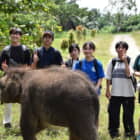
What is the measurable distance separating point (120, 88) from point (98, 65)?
65cm

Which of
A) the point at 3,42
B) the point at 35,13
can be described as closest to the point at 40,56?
the point at 3,42

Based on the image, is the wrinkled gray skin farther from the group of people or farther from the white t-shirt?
the white t-shirt

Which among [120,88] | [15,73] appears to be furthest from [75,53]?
[15,73]

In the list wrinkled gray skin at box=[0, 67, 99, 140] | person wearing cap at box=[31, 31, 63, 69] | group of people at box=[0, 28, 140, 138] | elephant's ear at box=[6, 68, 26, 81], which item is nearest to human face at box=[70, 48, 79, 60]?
group of people at box=[0, 28, 140, 138]

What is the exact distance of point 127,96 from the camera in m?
5.81

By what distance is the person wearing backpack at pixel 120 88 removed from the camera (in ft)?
18.4

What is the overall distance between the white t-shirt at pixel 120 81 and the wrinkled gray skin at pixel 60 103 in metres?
1.80

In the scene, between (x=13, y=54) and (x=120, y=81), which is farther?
(x=13, y=54)

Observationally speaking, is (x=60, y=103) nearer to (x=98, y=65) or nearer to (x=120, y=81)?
(x=98, y=65)

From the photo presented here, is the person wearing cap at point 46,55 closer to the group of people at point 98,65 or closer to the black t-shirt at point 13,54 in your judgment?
the group of people at point 98,65

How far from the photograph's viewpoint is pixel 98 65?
17.8 ft

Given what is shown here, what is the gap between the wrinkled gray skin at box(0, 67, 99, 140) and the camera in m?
3.73

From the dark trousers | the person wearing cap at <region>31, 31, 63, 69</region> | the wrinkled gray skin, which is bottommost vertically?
the dark trousers

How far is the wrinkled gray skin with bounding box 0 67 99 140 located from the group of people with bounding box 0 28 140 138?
129cm
